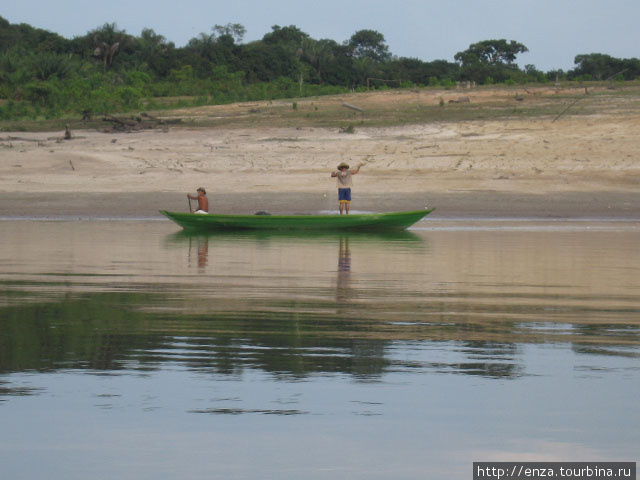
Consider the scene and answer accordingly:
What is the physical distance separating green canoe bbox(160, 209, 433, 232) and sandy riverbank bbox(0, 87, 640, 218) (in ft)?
15.6

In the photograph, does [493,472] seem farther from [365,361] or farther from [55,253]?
[55,253]

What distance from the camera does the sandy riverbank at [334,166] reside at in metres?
26.9

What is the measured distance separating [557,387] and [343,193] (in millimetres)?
17483

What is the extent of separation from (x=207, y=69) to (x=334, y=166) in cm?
3613

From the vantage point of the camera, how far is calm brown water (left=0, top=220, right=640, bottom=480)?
4609mm

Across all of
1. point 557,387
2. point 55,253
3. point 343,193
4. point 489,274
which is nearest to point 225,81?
point 343,193

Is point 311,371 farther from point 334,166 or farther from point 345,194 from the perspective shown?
point 334,166

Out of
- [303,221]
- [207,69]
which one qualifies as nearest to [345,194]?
[303,221]

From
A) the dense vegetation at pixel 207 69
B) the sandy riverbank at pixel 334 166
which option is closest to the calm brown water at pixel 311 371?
the sandy riverbank at pixel 334 166

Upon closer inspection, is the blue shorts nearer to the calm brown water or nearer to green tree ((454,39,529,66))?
the calm brown water

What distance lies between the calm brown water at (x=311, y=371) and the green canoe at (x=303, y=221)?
778 cm

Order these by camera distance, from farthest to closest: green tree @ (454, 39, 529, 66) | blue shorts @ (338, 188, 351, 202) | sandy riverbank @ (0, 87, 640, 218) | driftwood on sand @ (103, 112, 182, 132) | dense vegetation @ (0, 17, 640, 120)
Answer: green tree @ (454, 39, 529, 66) → dense vegetation @ (0, 17, 640, 120) → driftwood on sand @ (103, 112, 182, 132) → sandy riverbank @ (0, 87, 640, 218) → blue shorts @ (338, 188, 351, 202)

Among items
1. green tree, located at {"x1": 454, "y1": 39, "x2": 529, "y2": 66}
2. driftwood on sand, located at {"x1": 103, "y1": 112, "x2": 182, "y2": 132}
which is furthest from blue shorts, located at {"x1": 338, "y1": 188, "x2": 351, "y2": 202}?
green tree, located at {"x1": 454, "y1": 39, "x2": 529, "y2": 66}

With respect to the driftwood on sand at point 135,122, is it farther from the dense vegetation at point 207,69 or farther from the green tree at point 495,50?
the green tree at point 495,50
